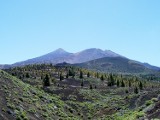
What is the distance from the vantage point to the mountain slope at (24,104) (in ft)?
171

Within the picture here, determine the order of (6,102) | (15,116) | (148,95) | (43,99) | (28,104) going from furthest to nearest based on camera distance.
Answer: (148,95) < (43,99) < (28,104) < (6,102) < (15,116)

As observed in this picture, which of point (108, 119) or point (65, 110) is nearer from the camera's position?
point (108, 119)

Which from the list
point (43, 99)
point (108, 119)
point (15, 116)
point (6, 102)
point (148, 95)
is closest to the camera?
point (15, 116)

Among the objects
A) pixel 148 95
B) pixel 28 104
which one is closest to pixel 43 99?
pixel 28 104

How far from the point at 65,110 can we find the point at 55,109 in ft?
14.8

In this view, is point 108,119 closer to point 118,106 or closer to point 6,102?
point 118,106

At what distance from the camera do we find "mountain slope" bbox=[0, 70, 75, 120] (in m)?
52.2

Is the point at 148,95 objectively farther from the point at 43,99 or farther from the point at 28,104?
the point at 28,104

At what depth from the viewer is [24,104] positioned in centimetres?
5938

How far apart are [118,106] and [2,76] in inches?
1096

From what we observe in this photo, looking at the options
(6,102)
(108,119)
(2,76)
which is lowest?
(108,119)

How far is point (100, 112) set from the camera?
7475 centimetres

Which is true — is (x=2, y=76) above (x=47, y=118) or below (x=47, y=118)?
above

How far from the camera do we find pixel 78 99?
89812 mm
